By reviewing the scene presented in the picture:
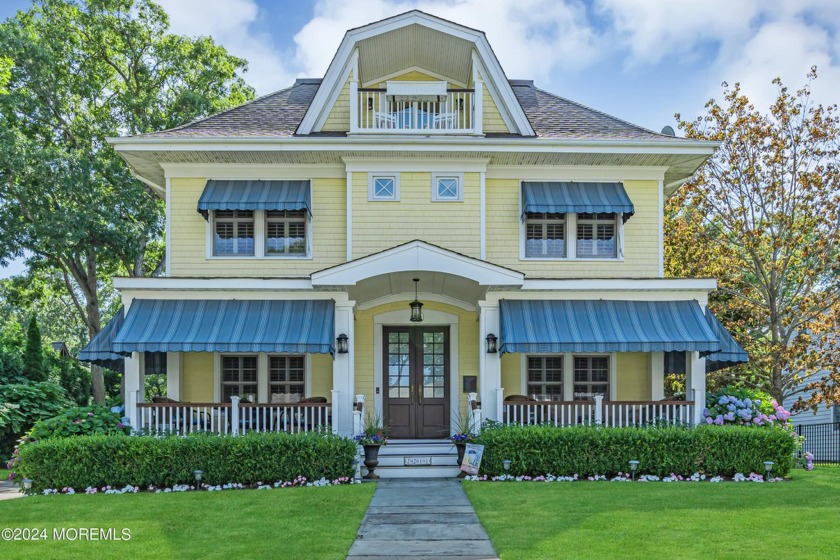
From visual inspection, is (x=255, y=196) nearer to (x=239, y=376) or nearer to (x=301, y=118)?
(x=301, y=118)

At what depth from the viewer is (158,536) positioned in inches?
340

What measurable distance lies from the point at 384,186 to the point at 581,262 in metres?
4.35

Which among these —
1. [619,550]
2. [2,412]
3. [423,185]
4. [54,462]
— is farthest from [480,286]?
[2,412]

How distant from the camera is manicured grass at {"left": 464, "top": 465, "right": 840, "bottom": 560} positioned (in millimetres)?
7844

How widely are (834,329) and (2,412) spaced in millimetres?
21170

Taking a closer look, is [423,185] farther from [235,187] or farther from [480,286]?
[235,187]

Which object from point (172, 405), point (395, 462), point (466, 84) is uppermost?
point (466, 84)

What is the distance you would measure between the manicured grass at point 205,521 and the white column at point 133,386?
78.7 inches

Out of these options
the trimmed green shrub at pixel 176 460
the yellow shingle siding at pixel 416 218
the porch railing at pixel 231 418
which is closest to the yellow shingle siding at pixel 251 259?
the yellow shingle siding at pixel 416 218

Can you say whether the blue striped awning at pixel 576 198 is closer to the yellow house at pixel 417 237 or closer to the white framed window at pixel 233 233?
the yellow house at pixel 417 237

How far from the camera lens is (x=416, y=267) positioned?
13.2 meters

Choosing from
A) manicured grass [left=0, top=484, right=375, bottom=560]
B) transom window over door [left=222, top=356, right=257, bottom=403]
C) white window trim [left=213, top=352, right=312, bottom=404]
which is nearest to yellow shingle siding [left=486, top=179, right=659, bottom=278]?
white window trim [left=213, top=352, right=312, bottom=404]

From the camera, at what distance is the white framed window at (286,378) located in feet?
50.6

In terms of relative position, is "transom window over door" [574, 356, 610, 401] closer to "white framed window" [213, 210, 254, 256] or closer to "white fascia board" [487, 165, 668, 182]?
"white fascia board" [487, 165, 668, 182]
